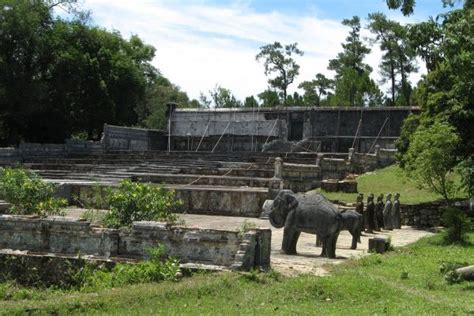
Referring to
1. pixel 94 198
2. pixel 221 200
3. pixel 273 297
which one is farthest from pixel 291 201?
pixel 94 198

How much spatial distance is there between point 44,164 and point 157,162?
550 cm

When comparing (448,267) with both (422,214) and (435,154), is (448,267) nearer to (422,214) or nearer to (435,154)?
(435,154)

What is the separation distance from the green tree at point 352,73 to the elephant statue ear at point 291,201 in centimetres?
4112

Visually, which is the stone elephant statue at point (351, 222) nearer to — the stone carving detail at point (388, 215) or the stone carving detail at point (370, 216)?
the stone carving detail at point (370, 216)

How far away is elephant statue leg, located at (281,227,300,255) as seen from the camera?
42.0 feet

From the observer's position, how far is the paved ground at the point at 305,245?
36.5 feet

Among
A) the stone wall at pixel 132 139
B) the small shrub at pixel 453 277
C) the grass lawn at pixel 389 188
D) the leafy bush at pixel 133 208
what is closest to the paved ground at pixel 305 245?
the leafy bush at pixel 133 208

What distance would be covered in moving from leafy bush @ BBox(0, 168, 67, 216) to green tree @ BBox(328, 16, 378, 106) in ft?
136

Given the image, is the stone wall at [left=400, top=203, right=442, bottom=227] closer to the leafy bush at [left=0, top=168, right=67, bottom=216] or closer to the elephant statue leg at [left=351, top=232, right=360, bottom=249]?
the elephant statue leg at [left=351, top=232, right=360, bottom=249]

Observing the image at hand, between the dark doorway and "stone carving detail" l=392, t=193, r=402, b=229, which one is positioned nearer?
"stone carving detail" l=392, t=193, r=402, b=229

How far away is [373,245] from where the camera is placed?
45.2 feet

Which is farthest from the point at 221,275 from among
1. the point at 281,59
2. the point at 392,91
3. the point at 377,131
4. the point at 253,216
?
the point at 281,59

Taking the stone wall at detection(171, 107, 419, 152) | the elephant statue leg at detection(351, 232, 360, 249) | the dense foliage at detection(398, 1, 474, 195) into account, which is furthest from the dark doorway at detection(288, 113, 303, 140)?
the elephant statue leg at detection(351, 232, 360, 249)

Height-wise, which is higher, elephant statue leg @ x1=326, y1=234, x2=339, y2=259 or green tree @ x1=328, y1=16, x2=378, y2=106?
green tree @ x1=328, y1=16, x2=378, y2=106
